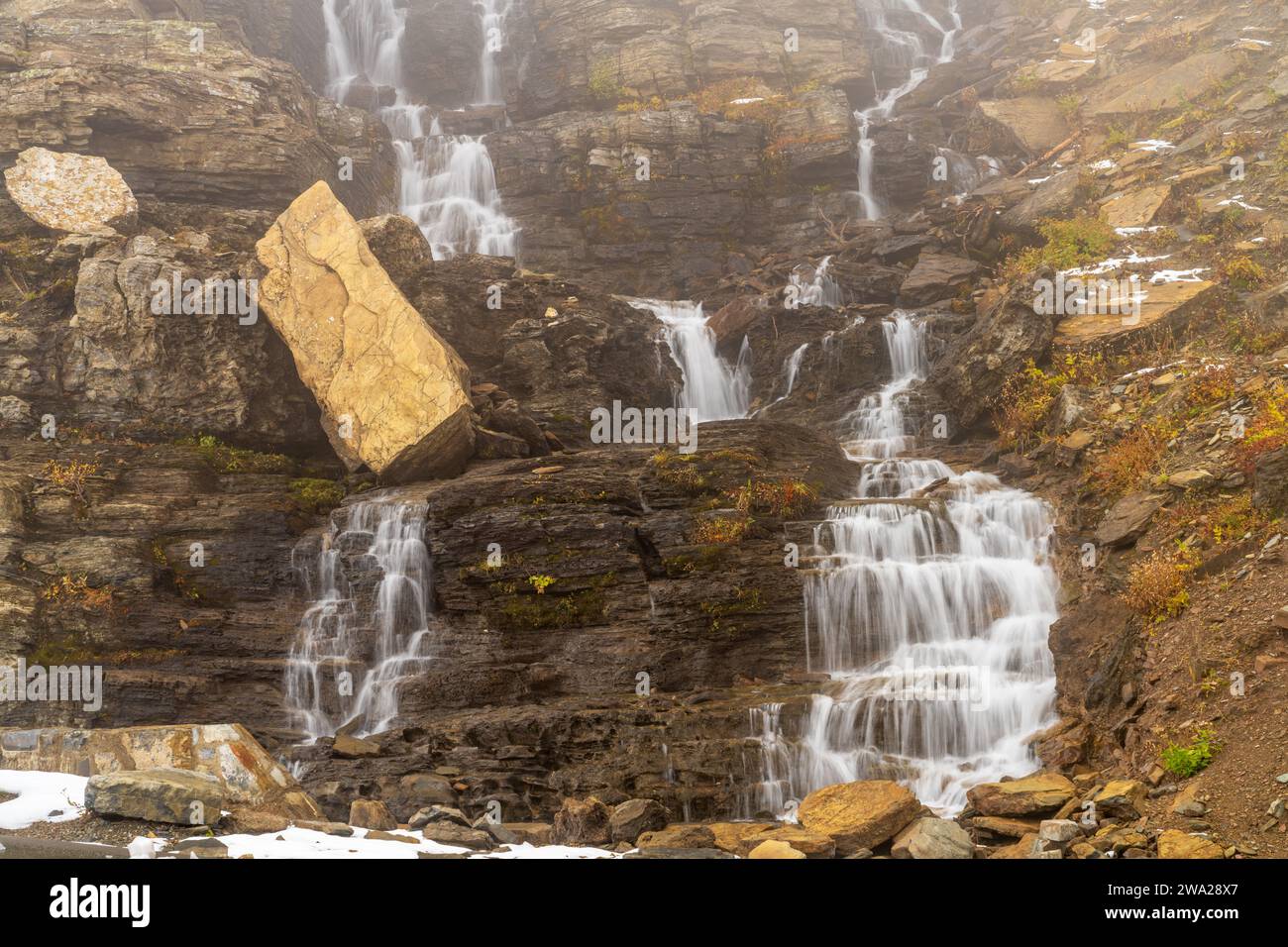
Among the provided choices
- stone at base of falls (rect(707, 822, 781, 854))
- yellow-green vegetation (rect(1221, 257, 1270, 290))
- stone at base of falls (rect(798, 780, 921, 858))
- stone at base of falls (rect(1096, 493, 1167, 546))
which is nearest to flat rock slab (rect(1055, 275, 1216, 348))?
yellow-green vegetation (rect(1221, 257, 1270, 290))

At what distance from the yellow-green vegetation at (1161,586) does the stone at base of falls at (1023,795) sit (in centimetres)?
267

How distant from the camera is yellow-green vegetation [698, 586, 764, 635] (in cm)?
1569

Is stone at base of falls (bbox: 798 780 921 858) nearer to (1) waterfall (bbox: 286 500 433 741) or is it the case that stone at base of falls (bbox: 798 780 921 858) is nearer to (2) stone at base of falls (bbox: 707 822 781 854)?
(2) stone at base of falls (bbox: 707 822 781 854)

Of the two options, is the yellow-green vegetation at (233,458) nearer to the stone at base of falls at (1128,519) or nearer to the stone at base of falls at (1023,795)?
the stone at base of falls at (1023,795)

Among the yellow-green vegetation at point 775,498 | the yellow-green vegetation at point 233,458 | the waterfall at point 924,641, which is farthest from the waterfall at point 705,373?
the yellow-green vegetation at point 233,458

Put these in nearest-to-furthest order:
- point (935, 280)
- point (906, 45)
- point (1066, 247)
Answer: point (1066, 247), point (935, 280), point (906, 45)

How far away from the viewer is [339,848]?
983 cm

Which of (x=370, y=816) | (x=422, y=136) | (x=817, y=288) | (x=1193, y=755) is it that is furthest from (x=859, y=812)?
(x=422, y=136)

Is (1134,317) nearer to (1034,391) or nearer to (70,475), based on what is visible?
(1034,391)

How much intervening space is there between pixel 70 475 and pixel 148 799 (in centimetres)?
964

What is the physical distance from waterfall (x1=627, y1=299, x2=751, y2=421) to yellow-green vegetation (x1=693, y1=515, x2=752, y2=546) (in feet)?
25.9

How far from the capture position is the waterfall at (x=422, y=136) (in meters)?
30.7
